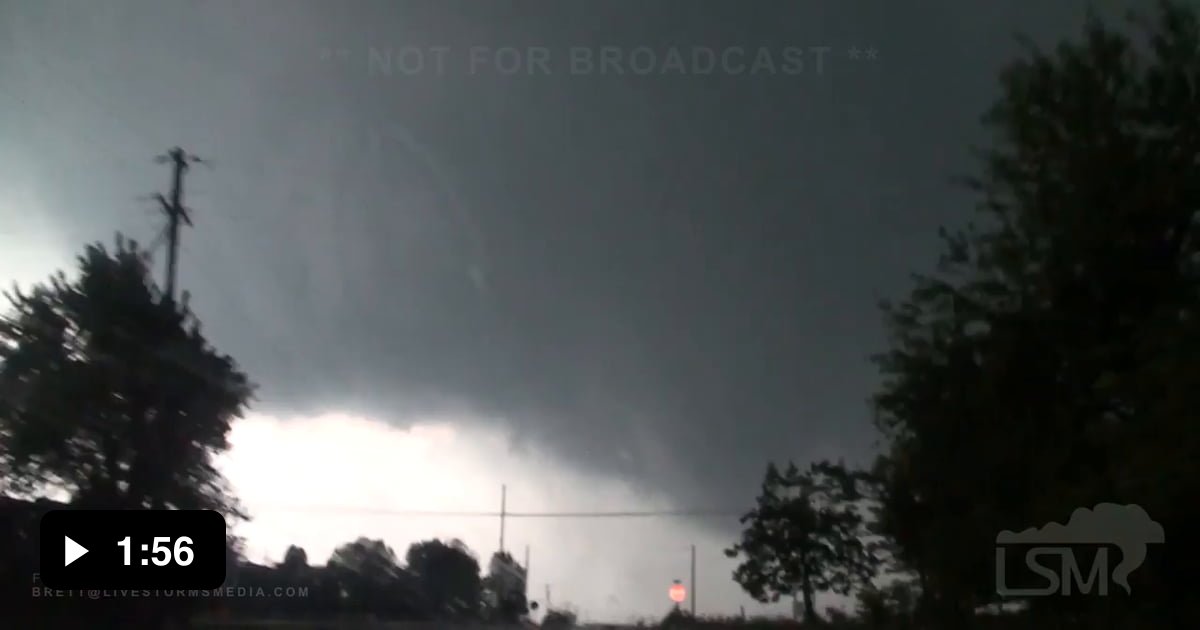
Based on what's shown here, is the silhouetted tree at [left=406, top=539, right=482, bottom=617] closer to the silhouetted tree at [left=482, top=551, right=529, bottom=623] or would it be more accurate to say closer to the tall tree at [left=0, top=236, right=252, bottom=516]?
the silhouetted tree at [left=482, top=551, right=529, bottom=623]

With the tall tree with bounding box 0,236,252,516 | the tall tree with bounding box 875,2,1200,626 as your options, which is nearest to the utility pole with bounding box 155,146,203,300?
the tall tree with bounding box 0,236,252,516

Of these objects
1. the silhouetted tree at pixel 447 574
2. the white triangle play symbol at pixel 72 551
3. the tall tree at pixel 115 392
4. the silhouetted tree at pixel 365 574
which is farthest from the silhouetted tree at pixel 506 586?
the white triangle play symbol at pixel 72 551

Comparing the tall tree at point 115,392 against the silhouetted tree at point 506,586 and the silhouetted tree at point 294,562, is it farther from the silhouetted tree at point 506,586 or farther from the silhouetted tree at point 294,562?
the silhouetted tree at point 506,586

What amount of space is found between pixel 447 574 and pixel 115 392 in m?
3.23

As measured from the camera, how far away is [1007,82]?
11070 mm

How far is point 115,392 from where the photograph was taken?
1002 cm

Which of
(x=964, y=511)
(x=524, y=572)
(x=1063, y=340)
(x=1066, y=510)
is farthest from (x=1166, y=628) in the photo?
(x=524, y=572)

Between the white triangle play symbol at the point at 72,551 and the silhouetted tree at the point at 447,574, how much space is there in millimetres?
2480

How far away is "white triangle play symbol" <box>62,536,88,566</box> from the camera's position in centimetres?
850
